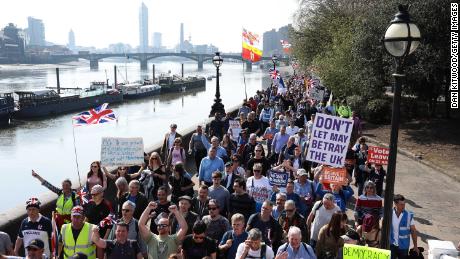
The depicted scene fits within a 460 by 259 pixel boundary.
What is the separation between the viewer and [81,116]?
12086mm

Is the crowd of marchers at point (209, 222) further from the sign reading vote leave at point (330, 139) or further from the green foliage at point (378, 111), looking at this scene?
the green foliage at point (378, 111)

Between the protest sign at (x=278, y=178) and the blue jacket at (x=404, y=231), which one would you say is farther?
the protest sign at (x=278, y=178)

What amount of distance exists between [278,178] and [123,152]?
3.54 m

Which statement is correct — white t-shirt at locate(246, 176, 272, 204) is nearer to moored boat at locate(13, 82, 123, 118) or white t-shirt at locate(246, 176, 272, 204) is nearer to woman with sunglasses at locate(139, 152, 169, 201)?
woman with sunglasses at locate(139, 152, 169, 201)

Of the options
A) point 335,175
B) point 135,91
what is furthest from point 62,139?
point 335,175

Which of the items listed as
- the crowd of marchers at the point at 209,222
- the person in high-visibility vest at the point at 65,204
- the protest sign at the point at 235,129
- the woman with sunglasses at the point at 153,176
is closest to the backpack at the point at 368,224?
the crowd of marchers at the point at 209,222

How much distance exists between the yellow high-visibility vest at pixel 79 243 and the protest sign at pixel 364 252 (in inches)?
128

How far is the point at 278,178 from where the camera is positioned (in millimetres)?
9125

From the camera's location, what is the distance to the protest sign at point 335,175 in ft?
27.9

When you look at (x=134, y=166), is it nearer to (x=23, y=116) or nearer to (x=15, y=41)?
(x=23, y=116)

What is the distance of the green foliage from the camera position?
25.9 metres

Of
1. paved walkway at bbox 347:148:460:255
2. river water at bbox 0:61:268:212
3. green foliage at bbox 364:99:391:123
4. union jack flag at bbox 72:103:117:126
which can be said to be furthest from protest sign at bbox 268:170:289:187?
green foliage at bbox 364:99:391:123

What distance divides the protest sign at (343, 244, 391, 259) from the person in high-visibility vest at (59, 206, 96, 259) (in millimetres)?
3269

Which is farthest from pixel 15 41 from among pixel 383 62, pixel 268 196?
pixel 268 196
